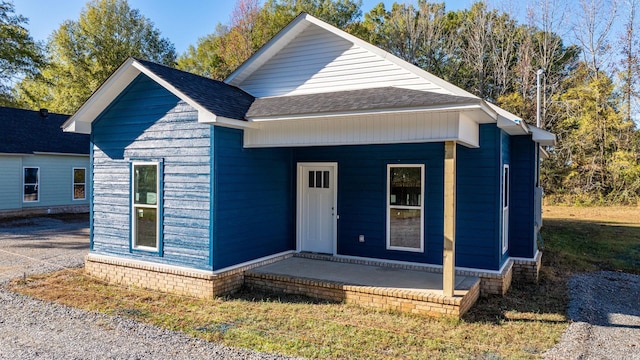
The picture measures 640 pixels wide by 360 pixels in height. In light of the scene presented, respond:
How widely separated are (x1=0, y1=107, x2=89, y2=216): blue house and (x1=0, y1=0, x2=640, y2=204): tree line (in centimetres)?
998

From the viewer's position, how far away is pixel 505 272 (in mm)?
7734

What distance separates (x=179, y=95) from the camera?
7.18m

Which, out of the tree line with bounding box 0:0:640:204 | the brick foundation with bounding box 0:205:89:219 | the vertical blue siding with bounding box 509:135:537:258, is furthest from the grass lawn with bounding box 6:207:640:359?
the tree line with bounding box 0:0:640:204

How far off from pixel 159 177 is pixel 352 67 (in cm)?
414

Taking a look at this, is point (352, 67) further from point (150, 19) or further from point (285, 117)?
point (150, 19)

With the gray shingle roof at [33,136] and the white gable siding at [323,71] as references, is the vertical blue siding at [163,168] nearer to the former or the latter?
the white gable siding at [323,71]

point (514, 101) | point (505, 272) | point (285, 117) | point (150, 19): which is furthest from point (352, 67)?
point (150, 19)

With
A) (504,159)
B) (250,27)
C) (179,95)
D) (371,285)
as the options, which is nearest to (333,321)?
(371,285)

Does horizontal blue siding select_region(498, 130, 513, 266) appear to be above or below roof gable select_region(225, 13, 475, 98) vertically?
below

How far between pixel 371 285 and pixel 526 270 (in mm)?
3674

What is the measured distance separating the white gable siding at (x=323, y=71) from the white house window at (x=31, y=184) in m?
14.2

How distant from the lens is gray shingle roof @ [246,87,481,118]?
6.22 meters

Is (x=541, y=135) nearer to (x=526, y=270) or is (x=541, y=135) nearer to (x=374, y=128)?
(x=526, y=270)

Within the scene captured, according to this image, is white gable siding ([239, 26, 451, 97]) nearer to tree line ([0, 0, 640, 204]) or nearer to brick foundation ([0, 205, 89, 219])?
brick foundation ([0, 205, 89, 219])
